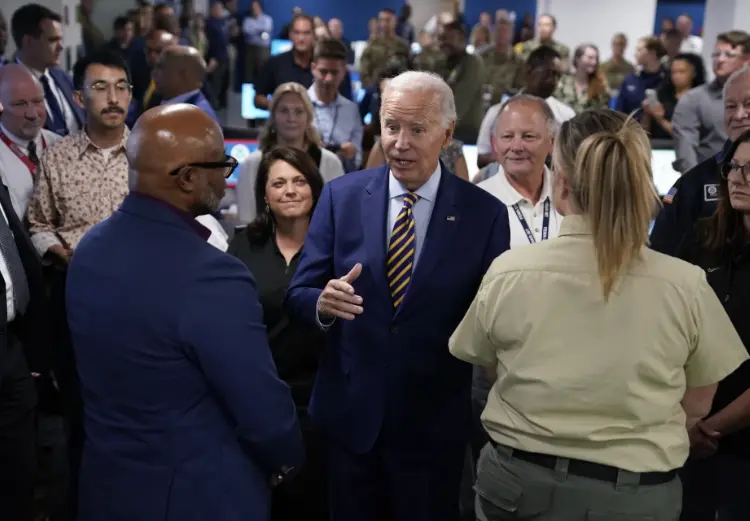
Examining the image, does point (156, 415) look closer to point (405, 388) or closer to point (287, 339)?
point (405, 388)

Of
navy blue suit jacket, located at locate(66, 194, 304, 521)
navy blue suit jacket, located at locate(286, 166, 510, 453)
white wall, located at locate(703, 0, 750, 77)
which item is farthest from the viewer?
white wall, located at locate(703, 0, 750, 77)

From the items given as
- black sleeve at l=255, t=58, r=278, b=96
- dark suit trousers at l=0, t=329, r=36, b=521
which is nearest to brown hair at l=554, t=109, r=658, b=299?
dark suit trousers at l=0, t=329, r=36, b=521

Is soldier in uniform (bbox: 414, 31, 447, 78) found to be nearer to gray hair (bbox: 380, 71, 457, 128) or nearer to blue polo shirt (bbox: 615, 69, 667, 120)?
blue polo shirt (bbox: 615, 69, 667, 120)

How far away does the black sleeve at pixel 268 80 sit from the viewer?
5781mm

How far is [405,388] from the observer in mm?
2113

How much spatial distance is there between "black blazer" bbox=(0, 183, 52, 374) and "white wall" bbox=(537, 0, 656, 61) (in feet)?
42.9

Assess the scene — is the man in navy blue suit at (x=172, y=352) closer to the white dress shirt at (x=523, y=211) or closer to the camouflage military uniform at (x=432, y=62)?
the white dress shirt at (x=523, y=211)

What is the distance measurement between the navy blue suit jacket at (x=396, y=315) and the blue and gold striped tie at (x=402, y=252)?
3 centimetres

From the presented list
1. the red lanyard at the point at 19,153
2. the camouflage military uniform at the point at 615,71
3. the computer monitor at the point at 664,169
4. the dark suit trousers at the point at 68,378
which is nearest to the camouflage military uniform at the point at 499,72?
the camouflage military uniform at the point at 615,71

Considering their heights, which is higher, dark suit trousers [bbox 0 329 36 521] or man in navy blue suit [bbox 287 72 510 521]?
man in navy blue suit [bbox 287 72 510 521]

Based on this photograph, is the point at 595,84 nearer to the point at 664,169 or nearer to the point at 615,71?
the point at 664,169

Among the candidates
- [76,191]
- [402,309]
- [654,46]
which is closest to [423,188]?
[402,309]

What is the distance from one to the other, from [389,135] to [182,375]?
88 centimetres

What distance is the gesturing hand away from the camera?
6.36 ft
